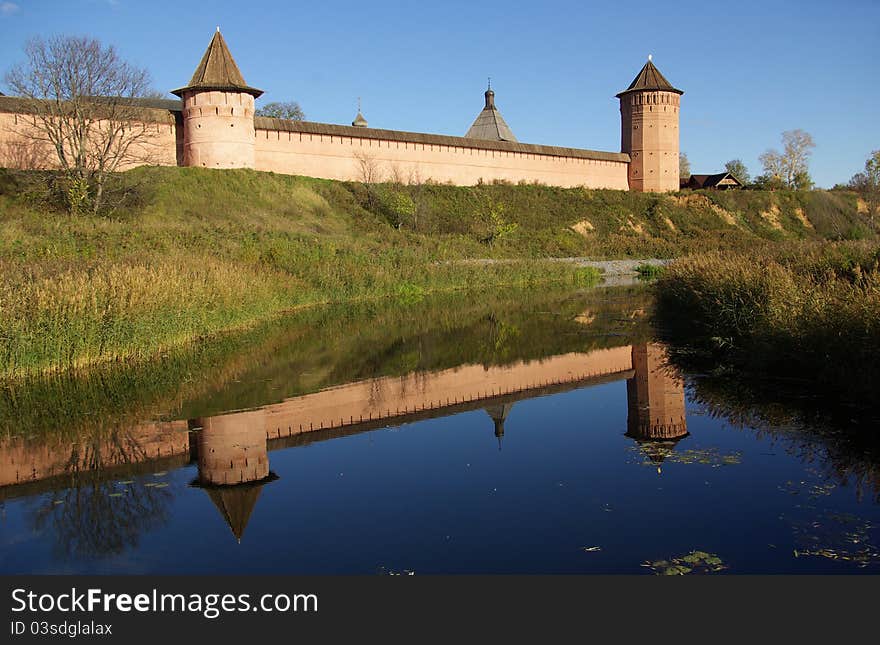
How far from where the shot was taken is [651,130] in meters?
38.7

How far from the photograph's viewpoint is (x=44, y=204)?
67.8 ft

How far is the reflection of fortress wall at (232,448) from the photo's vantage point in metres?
5.33

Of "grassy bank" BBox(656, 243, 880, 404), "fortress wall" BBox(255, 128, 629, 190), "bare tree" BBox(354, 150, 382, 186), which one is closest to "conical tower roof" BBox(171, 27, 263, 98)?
"fortress wall" BBox(255, 128, 629, 190)

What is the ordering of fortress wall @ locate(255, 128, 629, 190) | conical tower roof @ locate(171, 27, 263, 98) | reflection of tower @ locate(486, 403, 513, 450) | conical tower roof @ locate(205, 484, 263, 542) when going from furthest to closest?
fortress wall @ locate(255, 128, 629, 190) → conical tower roof @ locate(171, 27, 263, 98) → reflection of tower @ locate(486, 403, 513, 450) → conical tower roof @ locate(205, 484, 263, 542)

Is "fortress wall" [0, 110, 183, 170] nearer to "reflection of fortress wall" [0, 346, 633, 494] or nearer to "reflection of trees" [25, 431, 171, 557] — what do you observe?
"reflection of fortress wall" [0, 346, 633, 494]

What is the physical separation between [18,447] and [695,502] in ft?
15.7

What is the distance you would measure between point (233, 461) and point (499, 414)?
2.58 metres

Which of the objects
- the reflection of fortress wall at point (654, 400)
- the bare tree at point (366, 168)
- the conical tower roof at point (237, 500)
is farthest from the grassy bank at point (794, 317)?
the bare tree at point (366, 168)

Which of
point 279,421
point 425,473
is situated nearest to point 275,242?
point 279,421

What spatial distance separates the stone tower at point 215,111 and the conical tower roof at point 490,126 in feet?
46.5

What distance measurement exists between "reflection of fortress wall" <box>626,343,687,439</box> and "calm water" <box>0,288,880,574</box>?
4 cm

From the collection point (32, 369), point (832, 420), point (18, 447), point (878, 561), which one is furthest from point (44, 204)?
point (878, 561)

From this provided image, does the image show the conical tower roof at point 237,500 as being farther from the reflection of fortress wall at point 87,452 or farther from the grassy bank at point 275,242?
the grassy bank at point 275,242

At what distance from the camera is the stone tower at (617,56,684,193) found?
3828 centimetres
